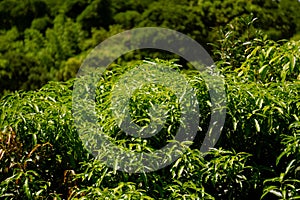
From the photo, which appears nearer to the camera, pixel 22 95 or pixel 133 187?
pixel 133 187

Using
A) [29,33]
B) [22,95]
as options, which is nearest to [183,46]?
[29,33]

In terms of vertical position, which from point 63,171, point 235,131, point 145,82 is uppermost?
point 145,82

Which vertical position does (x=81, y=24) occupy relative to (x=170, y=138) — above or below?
above

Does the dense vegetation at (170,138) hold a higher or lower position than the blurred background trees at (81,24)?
lower

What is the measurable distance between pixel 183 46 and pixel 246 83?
29.2 ft

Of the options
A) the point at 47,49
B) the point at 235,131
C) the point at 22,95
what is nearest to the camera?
the point at 235,131

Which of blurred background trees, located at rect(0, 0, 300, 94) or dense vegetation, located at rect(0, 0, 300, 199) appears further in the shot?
blurred background trees, located at rect(0, 0, 300, 94)

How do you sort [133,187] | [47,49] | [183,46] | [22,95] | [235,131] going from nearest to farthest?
1. [133,187]
2. [235,131]
3. [22,95]
4. [183,46]
5. [47,49]

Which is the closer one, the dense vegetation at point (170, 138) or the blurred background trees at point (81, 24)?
the dense vegetation at point (170, 138)

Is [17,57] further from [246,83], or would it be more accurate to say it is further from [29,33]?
[246,83]

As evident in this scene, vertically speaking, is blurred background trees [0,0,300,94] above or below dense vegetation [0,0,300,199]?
above

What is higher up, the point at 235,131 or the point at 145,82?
the point at 145,82

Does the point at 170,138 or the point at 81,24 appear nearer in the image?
the point at 170,138

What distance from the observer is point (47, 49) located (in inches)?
531
